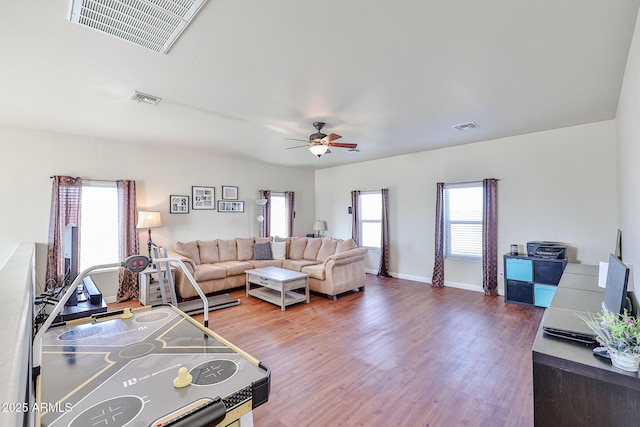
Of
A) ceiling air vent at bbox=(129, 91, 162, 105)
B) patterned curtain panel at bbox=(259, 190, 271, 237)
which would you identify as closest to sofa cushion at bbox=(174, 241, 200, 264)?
patterned curtain panel at bbox=(259, 190, 271, 237)

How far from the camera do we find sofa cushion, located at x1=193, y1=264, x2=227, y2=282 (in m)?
4.78

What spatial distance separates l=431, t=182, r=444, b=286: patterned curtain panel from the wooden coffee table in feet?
8.31

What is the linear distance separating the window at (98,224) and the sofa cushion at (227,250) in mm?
1696

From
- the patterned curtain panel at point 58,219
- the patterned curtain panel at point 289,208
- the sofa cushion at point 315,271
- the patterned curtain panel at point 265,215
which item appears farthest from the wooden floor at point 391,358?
the patterned curtain panel at point 289,208

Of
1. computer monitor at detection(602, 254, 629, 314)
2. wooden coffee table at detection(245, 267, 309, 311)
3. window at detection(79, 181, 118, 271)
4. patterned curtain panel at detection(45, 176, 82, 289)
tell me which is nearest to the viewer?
computer monitor at detection(602, 254, 629, 314)

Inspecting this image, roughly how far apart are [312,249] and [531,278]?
374 centimetres

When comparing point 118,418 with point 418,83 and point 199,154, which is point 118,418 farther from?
point 199,154

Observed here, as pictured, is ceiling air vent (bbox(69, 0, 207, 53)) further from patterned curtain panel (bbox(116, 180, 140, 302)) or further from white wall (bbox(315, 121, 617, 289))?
white wall (bbox(315, 121, 617, 289))

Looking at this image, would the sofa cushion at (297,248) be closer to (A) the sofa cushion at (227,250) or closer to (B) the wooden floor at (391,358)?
(A) the sofa cushion at (227,250)

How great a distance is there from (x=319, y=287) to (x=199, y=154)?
3456 millimetres

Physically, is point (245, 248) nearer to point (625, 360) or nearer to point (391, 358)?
point (391, 358)

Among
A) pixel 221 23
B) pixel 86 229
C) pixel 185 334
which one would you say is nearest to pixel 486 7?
pixel 221 23

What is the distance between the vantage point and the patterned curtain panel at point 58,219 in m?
4.21

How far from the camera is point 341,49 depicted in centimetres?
220
